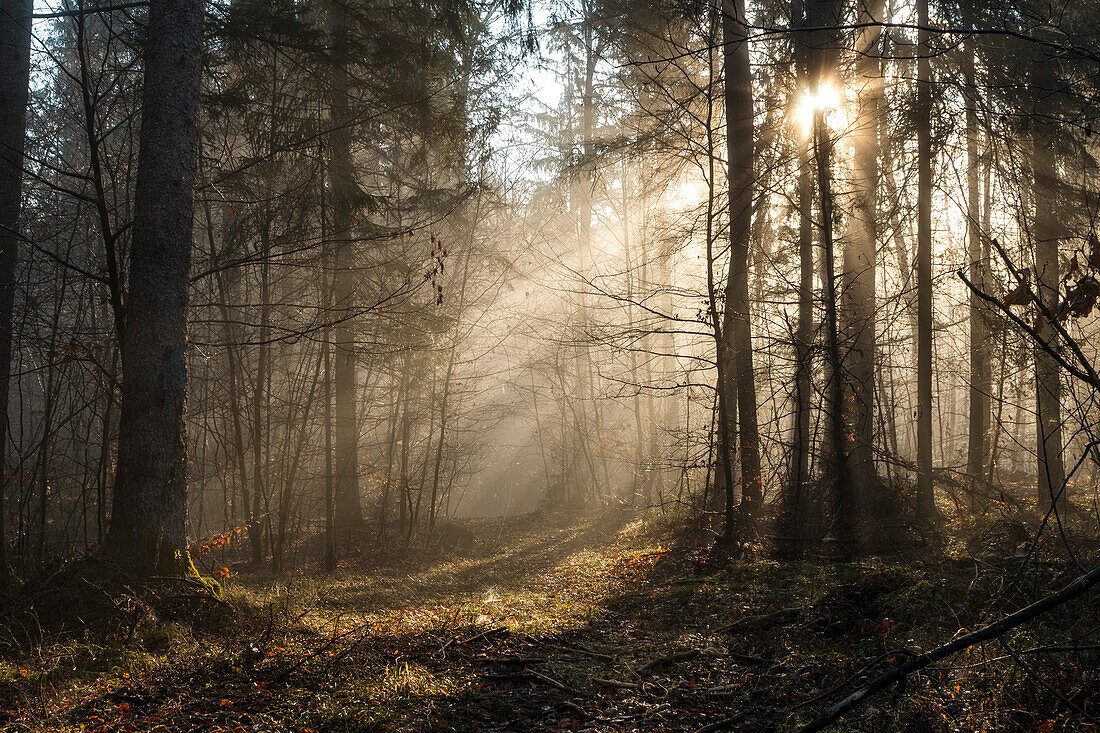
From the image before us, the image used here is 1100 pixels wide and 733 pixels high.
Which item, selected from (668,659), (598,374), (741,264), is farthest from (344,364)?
(668,659)

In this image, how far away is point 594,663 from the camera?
15.2ft

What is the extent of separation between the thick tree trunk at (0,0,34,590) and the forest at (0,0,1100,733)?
0.13ft

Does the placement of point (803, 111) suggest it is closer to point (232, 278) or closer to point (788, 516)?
point (788, 516)

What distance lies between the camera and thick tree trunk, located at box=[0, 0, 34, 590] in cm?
699

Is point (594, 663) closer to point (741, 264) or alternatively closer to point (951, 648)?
point (951, 648)

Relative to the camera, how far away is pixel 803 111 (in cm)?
952

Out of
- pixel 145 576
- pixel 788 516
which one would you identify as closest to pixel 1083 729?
pixel 788 516

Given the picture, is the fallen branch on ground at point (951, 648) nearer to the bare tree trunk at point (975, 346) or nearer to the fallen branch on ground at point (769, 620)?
the fallen branch on ground at point (769, 620)

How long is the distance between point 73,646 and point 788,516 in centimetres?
725

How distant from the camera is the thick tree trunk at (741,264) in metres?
8.17

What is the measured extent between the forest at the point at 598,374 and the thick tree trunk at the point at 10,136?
0.04 m

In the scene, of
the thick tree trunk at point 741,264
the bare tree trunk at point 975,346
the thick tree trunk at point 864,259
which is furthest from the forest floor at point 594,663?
the bare tree trunk at point 975,346

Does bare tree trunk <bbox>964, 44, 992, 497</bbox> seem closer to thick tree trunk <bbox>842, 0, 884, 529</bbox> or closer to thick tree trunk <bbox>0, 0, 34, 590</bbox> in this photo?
thick tree trunk <bbox>842, 0, 884, 529</bbox>

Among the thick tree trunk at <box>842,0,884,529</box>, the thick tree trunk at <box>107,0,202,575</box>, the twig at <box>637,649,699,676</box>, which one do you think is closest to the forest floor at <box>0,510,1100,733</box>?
the twig at <box>637,649,699,676</box>
